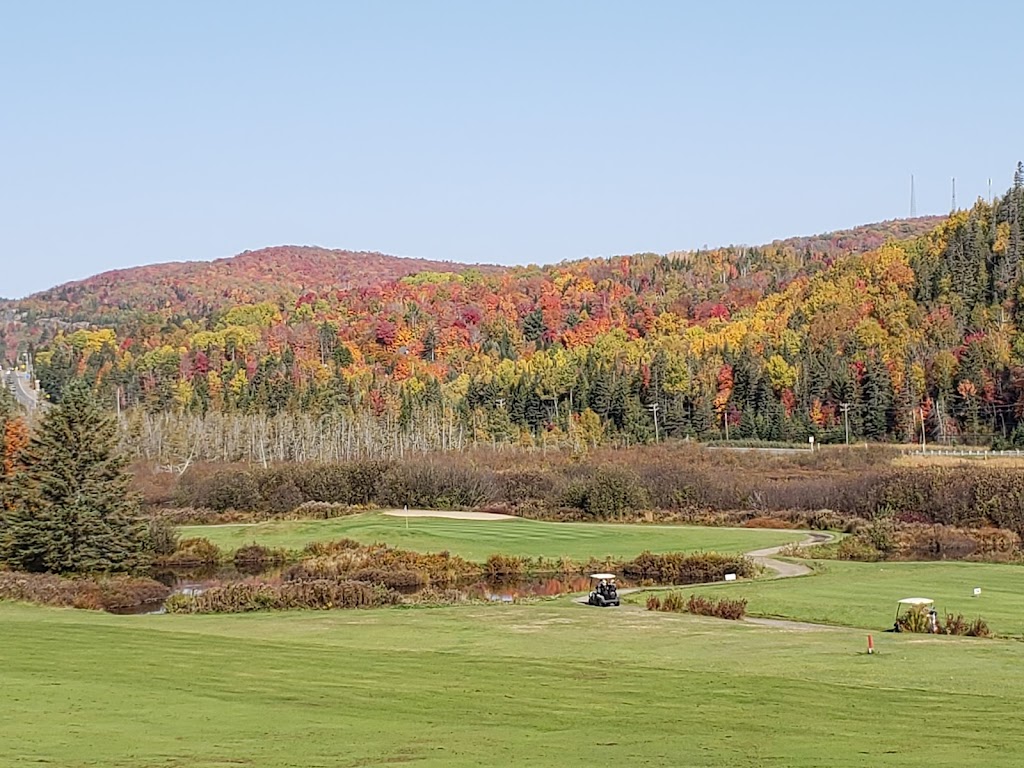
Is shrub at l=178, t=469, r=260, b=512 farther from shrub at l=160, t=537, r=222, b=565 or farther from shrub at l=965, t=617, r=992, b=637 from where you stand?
shrub at l=965, t=617, r=992, b=637

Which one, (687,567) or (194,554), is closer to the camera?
(687,567)

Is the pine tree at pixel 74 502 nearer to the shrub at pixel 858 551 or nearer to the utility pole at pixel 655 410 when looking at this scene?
the shrub at pixel 858 551

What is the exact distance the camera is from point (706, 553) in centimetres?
5834

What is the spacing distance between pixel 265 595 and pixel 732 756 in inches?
1157

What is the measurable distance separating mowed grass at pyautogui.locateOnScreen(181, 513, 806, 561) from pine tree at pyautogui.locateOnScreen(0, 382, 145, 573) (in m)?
11.2

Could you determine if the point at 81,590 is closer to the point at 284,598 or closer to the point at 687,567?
the point at 284,598

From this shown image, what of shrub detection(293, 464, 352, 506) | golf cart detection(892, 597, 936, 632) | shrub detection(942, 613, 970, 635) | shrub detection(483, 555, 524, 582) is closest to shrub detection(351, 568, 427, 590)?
shrub detection(483, 555, 524, 582)

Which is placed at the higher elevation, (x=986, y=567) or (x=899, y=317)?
(x=899, y=317)

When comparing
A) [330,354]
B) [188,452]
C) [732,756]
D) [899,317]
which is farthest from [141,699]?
[330,354]

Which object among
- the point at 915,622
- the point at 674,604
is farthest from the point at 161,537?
the point at 915,622

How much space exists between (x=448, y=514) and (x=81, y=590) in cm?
3449

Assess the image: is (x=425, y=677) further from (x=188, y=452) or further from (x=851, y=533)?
(x=188, y=452)

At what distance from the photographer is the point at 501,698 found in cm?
2161

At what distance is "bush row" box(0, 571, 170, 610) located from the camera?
44.1 meters
